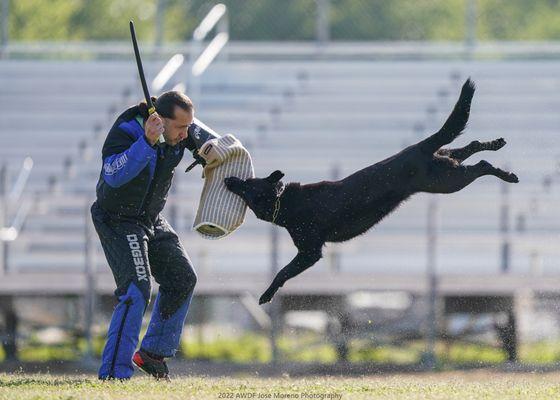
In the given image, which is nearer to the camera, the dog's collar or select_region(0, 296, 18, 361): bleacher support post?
the dog's collar

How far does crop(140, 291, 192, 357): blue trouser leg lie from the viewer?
19.2 feet

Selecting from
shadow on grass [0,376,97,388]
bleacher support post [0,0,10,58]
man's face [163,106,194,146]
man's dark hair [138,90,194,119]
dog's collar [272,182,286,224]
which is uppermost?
bleacher support post [0,0,10,58]

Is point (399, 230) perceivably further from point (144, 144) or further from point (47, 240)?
point (144, 144)

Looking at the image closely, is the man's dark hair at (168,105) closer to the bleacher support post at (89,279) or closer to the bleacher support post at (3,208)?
the bleacher support post at (89,279)

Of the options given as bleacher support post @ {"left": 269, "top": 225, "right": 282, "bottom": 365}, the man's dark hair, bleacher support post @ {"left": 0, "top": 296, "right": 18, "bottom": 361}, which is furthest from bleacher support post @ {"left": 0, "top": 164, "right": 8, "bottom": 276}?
the man's dark hair

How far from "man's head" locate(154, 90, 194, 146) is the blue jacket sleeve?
0.18 metres

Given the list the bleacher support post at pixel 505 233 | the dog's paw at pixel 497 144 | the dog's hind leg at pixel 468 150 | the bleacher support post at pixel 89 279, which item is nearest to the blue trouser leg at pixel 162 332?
the dog's hind leg at pixel 468 150

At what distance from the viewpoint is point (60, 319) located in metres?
9.88

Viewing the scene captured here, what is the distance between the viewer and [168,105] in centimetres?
564

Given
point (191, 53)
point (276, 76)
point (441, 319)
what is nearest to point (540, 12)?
point (276, 76)

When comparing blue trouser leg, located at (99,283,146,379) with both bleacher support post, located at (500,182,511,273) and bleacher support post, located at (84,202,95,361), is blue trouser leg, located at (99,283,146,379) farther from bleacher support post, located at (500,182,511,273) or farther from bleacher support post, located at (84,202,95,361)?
bleacher support post, located at (500,182,511,273)

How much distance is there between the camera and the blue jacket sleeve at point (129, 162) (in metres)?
5.45

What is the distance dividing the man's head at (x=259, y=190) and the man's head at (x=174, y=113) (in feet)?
1.64

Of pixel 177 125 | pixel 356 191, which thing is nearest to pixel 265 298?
pixel 356 191
